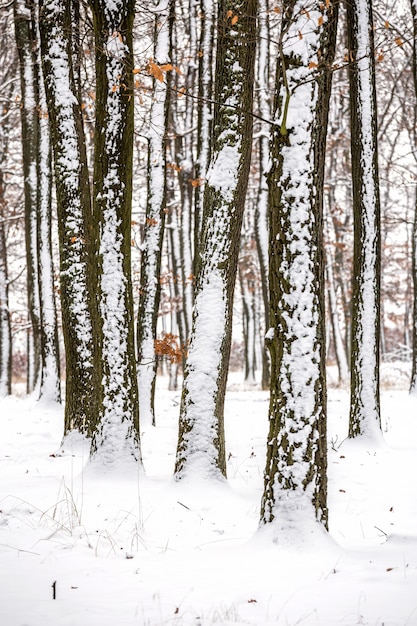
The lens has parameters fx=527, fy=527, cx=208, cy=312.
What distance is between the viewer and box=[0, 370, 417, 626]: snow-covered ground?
10.3 feet

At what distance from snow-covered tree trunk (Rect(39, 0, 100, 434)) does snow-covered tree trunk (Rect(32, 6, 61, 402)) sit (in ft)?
12.4

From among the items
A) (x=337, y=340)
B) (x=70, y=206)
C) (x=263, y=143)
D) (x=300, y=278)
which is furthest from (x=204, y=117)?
(x=337, y=340)

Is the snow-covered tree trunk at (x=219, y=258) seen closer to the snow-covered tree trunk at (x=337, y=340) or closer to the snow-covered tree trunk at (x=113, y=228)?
the snow-covered tree trunk at (x=113, y=228)

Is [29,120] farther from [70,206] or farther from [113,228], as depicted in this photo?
[113,228]

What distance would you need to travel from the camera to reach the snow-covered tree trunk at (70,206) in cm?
712

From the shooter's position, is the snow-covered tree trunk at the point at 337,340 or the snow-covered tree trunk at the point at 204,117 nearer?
the snow-covered tree trunk at the point at 204,117

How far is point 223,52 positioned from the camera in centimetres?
567

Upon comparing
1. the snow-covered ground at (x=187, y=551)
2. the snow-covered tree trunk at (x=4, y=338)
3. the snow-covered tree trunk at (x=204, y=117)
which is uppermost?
the snow-covered tree trunk at (x=204, y=117)

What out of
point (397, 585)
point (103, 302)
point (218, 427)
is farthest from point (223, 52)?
point (397, 585)

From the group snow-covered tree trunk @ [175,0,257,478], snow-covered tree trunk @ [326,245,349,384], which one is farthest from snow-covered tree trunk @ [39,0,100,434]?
snow-covered tree trunk @ [326,245,349,384]

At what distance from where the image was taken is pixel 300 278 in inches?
157

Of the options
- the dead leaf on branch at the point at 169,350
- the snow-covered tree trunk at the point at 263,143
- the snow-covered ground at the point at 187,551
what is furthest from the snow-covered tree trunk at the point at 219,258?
the snow-covered tree trunk at the point at 263,143

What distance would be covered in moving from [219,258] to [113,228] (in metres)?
1.20

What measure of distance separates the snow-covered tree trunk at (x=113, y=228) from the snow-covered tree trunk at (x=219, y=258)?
72cm
